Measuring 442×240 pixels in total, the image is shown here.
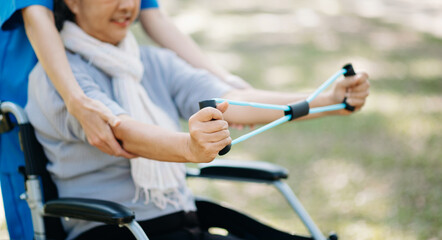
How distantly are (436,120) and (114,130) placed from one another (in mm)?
3560

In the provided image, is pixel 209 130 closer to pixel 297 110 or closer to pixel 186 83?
pixel 297 110

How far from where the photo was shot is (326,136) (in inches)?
180

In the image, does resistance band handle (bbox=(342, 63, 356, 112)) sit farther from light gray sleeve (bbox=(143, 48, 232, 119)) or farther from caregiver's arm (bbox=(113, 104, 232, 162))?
caregiver's arm (bbox=(113, 104, 232, 162))

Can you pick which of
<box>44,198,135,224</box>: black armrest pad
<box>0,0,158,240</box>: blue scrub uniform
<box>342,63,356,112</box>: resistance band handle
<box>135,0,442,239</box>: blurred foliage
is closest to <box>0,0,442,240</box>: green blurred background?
<box>135,0,442,239</box>: blurred foliage

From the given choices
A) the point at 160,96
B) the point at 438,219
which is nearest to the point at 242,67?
the point at 438,219

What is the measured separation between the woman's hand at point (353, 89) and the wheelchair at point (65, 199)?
→ 0.47 m

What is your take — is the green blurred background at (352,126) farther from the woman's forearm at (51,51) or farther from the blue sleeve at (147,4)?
the woman's forearm at (51,51)

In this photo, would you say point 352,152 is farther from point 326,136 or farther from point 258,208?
point 258,208

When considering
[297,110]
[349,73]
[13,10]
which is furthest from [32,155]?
[349,73]

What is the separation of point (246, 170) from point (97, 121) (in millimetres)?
813

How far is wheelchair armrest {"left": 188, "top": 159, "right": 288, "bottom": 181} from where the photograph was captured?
2295 millimetres

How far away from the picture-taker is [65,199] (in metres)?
1.90

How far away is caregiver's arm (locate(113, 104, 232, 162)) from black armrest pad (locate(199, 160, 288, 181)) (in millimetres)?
673

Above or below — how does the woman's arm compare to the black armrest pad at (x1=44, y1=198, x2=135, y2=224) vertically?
above
